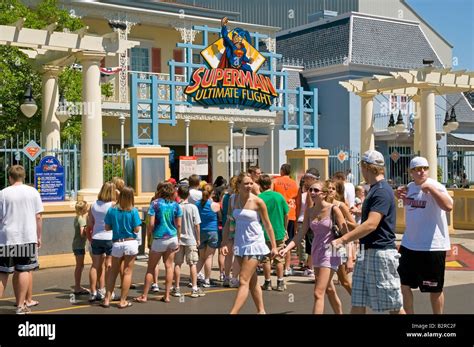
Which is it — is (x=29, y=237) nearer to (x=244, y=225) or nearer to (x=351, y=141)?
(x=244, y=225)

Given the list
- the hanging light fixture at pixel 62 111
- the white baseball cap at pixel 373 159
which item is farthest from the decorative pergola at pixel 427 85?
the white baseball cap at pixel 373 159

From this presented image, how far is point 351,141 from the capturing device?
30.3m

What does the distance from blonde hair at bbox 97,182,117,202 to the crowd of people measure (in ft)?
0.05

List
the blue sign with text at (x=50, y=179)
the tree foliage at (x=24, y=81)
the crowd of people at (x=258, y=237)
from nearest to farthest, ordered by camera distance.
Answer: the crowd of people at (x=258, y=237) → the blue sign with text at (x=50, y=179) → the tree foliage at (x=24, y=81)

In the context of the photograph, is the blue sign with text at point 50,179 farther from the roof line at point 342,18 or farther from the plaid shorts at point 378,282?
the roof line at point 342,18

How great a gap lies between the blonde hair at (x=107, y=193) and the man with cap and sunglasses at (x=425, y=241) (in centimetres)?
413

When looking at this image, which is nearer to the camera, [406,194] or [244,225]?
[406,194]

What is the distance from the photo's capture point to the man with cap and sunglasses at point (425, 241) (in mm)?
6824

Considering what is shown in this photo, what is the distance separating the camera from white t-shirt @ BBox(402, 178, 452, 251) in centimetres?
686

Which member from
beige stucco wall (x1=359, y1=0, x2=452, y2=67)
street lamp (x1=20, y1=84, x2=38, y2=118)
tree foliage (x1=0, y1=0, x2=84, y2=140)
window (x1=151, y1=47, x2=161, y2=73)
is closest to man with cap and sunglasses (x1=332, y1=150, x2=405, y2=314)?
street lamp (x1=20, y1=84, x2=38, y2=118)

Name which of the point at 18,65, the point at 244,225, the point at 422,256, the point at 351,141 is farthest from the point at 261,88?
the point at 351,141

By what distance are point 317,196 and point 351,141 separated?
77.3 ft

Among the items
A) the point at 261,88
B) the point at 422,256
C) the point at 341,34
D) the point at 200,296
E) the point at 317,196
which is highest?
the point at 341,34

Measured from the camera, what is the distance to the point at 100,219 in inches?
359
